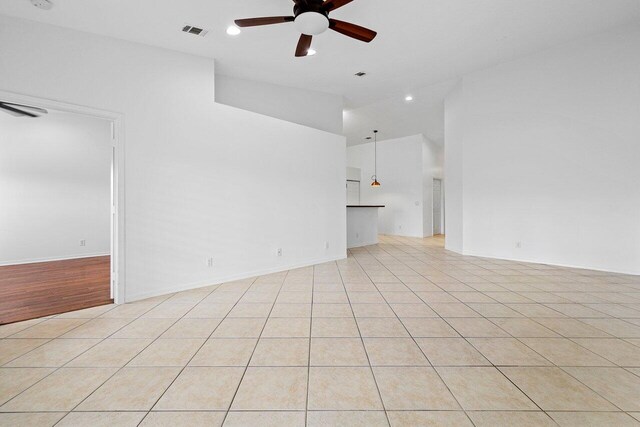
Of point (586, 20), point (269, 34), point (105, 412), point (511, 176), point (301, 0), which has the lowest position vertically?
point (105, 412)

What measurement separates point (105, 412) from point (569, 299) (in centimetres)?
449

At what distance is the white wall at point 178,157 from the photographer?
306 cm

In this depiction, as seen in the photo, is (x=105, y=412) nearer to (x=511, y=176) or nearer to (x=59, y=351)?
(x=59, y=351)

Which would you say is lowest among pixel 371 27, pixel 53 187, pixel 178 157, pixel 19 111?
pixel 53 187

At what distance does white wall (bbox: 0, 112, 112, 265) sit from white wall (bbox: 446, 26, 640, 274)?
8.18 meters

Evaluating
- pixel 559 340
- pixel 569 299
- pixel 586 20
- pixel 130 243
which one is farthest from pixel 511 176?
pixel 130 243

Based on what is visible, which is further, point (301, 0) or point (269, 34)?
point (269, 34)

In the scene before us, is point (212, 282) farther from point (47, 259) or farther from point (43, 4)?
point (47, 259)

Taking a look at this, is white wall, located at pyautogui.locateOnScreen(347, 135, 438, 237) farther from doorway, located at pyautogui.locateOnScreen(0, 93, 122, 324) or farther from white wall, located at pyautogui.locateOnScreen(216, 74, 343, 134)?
doorway, located at pyautogui.locateOnScreen(0, 93, 122, 324)

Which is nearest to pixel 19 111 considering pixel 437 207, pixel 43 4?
pixel 43 4

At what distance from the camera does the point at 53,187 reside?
18.5 feet

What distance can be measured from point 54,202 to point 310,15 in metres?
6.39

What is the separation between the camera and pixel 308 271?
4.82m

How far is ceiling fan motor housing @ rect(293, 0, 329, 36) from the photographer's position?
106 inches
